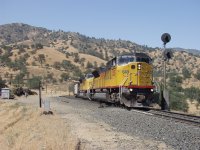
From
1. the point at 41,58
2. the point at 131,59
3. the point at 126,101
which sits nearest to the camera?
the point at 126,101

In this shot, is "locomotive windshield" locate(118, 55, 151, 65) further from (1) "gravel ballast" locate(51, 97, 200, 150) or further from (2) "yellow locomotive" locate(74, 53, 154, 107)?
(1) "gravel ballast" locate(51, 97, 200, 150)

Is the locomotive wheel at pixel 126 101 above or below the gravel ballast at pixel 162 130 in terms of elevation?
above

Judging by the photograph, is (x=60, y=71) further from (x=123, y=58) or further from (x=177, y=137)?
(x=177, y=137)

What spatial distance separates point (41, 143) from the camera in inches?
553

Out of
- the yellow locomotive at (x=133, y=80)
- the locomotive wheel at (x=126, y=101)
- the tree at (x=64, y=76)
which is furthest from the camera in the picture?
the tree at (x=64, y=76)

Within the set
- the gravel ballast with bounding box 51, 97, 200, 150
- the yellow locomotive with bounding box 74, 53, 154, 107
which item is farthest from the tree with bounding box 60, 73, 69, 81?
the gravel ballast with bounding box 51, 97, 200, 150

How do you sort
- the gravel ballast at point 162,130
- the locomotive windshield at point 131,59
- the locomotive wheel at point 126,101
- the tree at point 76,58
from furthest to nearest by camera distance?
1. the tree at point 76,58
2. the locomotive windshield at point 131,59
3. the locomotive wheel at point 126,101
4. the gravel ballast at point 162,130

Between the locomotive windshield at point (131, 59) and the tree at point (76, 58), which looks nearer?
the locomotive windshield at point (131, 59)

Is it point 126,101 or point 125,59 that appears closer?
point 126,101

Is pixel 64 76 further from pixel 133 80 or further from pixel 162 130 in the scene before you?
pixel 162 130

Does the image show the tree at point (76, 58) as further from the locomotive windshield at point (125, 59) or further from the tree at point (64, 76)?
the locomotive windshield at point (125, 59)

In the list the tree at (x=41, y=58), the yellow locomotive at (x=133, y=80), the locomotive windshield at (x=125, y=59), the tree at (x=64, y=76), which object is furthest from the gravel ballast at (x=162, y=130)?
the tree at (x=41, y=58)

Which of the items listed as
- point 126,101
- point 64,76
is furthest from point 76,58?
point 126,101

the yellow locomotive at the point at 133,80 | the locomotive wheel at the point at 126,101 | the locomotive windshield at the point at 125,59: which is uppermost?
the locomotive windshield at the point at 125,59
